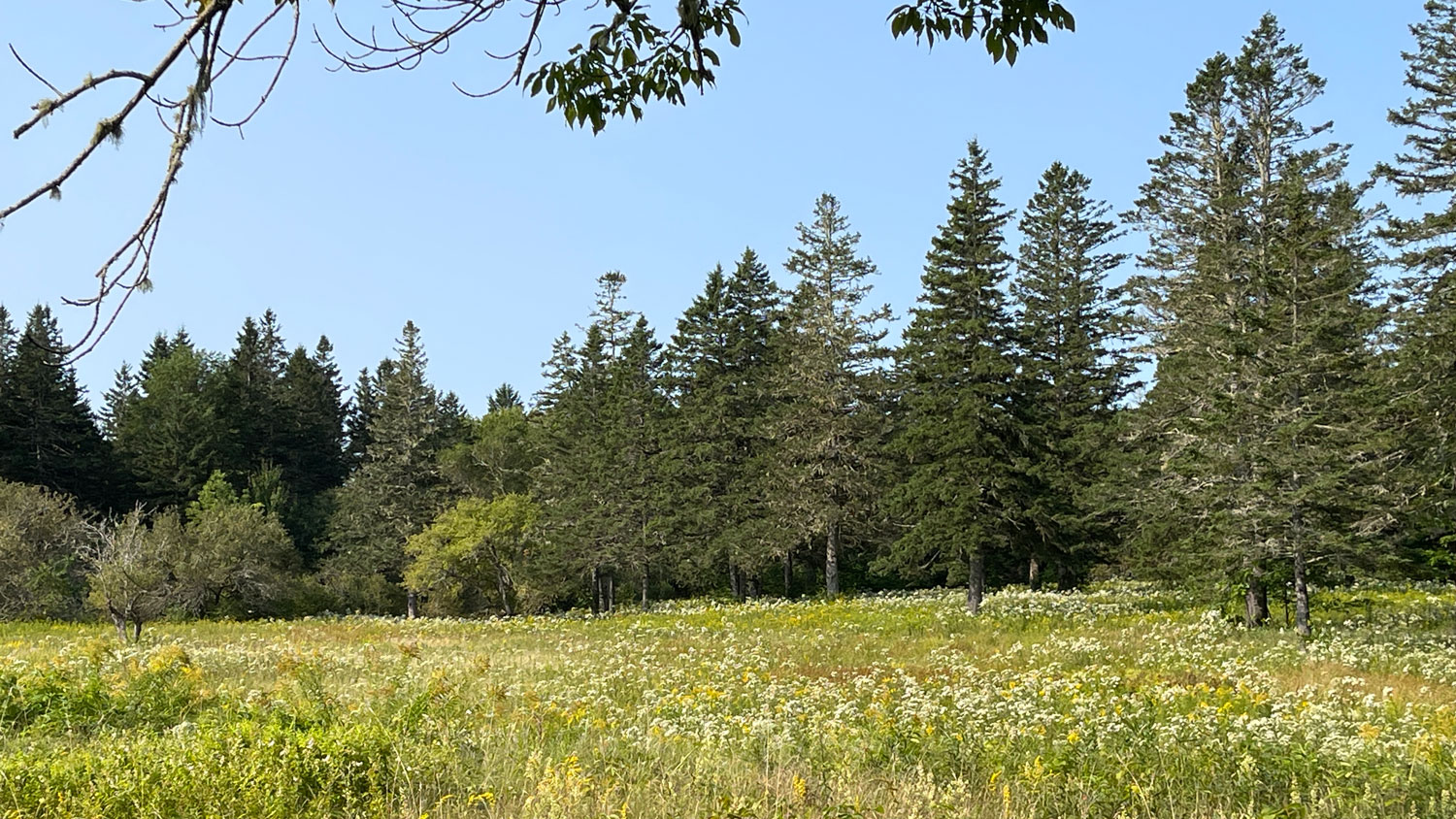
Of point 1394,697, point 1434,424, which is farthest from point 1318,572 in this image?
point 1394,697

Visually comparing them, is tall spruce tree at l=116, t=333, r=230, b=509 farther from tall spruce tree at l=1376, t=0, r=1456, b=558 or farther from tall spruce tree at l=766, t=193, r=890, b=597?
tall spruce tree at l=1376, t=0, r=1456, b=558

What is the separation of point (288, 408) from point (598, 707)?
59117mm

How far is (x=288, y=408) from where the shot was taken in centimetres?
6153

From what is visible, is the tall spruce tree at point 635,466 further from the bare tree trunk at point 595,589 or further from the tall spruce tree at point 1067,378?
the tall spruce tree at point 1067,378

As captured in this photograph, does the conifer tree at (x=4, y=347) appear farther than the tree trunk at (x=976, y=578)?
Yes

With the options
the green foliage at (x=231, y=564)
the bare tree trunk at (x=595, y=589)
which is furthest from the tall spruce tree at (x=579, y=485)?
the green foliage at (x=231, y=564)

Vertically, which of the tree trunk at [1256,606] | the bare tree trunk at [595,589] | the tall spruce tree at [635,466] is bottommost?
the bare tree trunk at [595,589]

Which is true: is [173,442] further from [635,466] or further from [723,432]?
[723,432]

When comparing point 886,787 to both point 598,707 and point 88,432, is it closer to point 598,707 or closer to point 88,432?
point 598,707

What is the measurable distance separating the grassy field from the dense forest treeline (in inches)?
134

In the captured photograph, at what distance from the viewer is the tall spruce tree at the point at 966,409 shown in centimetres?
2706

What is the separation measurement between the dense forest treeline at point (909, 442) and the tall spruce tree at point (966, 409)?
0.12m

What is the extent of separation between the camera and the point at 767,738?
6867mm

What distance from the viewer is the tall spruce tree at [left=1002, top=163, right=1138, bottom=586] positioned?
2806 centimetres
